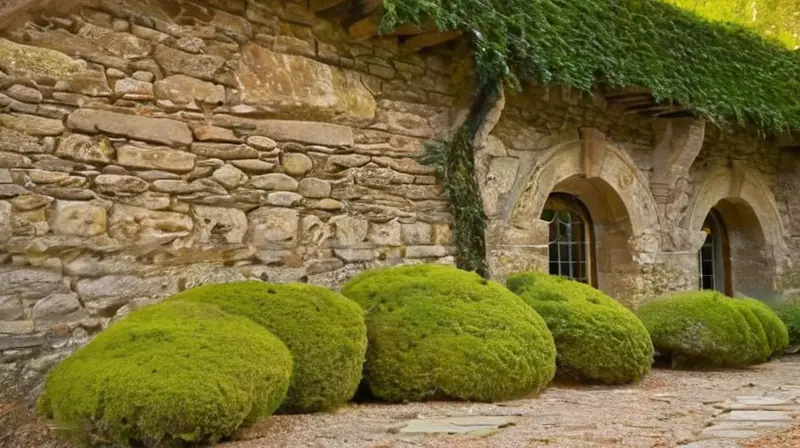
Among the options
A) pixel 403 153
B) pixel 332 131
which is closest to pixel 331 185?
pixel 332 131

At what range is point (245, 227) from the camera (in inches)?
169

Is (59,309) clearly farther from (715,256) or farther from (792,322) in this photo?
(715,256)

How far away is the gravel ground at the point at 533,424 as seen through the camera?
2709 millimetres

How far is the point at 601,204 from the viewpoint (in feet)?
23.6

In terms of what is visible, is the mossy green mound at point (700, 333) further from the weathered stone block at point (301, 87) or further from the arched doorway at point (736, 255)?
the arched doorway at point (736, 255)

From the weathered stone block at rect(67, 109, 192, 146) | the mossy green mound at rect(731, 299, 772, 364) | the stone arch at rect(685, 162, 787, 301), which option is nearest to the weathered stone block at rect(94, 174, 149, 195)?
the weathered stone block at rect(67, 109, 192, 146)

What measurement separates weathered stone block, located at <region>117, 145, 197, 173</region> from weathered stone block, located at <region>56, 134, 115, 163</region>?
7 centimetres

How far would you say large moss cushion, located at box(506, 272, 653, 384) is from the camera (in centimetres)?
460

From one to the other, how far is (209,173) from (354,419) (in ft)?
5.69

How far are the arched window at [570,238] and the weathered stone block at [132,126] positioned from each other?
415 cm

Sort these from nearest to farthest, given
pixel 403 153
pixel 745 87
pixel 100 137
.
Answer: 1. pixel 100 137
2. pixel 403 153
3. pixel 745 87

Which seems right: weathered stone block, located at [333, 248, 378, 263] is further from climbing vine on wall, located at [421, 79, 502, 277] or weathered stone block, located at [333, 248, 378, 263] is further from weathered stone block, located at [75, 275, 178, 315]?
weathered stone block, located at [75, 275, 178, 315]

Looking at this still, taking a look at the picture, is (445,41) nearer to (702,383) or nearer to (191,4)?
(191,4)

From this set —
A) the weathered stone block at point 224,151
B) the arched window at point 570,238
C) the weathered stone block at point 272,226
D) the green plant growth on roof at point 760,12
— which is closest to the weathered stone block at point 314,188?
the weathered stone block at point 272,226
